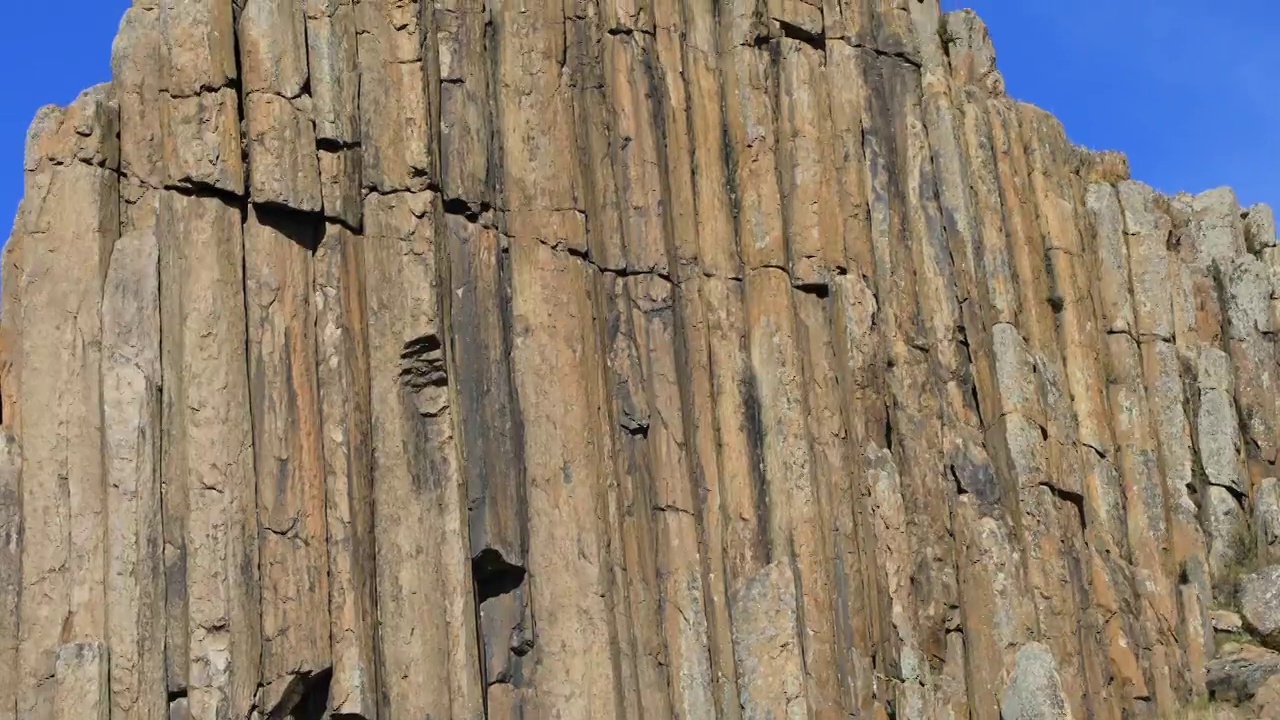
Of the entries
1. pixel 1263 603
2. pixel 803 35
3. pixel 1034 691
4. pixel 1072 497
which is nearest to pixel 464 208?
pixel 803 35

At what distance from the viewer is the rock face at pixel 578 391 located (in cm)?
2377

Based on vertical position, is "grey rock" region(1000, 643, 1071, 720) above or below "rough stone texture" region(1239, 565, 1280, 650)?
below

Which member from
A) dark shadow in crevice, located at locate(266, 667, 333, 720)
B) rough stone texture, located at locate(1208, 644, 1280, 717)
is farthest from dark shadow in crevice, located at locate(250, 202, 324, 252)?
rough stone texture, located at locate(1208, 644, 1280, 717)

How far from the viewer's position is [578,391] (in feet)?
86.9

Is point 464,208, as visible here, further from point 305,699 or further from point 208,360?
point 305,699

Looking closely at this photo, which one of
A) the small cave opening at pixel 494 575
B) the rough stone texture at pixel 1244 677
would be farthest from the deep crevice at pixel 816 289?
the rough stone texture at pixel 1244 677

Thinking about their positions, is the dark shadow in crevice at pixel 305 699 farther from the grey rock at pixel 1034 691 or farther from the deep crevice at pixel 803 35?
the deep crevice at pixel 803 35

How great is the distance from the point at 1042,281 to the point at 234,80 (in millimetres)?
12364

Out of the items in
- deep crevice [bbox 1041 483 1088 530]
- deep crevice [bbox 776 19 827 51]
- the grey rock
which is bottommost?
the grey rock

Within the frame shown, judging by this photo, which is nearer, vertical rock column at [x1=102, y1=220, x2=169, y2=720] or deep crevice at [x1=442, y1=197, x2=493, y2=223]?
vertical rock column at [x1=102, y1=220, x2=169, y2=720]

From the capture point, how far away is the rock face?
23766 millimetres

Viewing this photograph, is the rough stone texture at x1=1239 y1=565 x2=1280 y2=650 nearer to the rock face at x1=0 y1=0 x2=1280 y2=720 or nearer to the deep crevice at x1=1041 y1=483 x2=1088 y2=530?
the rock face at x1=0 y1=0 x2=1280 y2=720

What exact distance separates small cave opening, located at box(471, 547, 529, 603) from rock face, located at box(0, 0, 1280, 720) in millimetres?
41

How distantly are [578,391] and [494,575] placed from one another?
2.22 meters
